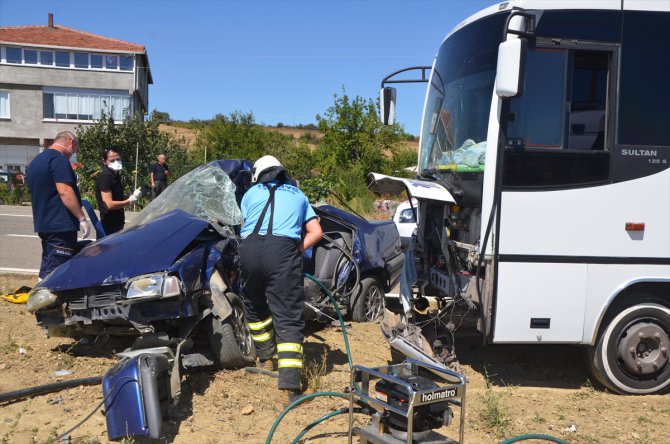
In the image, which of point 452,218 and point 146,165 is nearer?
point 452,218

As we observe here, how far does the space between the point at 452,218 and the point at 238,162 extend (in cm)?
264

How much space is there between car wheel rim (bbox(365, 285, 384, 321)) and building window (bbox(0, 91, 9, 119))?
39.5m

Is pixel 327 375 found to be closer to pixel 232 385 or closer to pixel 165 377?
pixel 232 385

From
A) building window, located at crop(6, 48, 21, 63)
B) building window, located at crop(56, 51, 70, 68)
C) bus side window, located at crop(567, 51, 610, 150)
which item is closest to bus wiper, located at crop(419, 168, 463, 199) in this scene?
bus side window, located at crop(567, 51, 610, 150)

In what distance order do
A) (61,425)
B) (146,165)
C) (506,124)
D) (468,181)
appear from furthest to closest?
(146,165), (468,181), (506,124), (61,425)

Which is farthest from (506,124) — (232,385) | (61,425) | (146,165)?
(146,165)

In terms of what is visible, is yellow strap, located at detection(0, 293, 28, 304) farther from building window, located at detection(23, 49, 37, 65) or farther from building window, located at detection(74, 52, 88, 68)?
building window, located at detection(23, 49, 37, 65)

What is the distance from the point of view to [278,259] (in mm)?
4719

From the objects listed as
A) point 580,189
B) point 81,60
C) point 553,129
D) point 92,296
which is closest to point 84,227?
point 92,296

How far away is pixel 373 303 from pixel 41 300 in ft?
13.0

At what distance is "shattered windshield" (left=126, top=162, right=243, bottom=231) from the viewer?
5996mm

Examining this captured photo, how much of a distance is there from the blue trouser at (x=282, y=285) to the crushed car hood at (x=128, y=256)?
25.3 inches

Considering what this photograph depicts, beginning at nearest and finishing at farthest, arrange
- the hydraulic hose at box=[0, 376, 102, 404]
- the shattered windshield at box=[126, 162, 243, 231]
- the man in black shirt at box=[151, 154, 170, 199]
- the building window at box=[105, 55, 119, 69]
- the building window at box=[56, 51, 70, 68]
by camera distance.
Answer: the hydraulic hose at box=[0, 376, 102, 404] → the shattered windshield at box=[126, 162, 243, 231] → the man in black shirt at box=[151, 154, 170, 199] → the building window at box=[56, 51, 70, 68] → the building window at box=[105, 55, 119, 69]

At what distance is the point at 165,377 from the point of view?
4129 millimetres
